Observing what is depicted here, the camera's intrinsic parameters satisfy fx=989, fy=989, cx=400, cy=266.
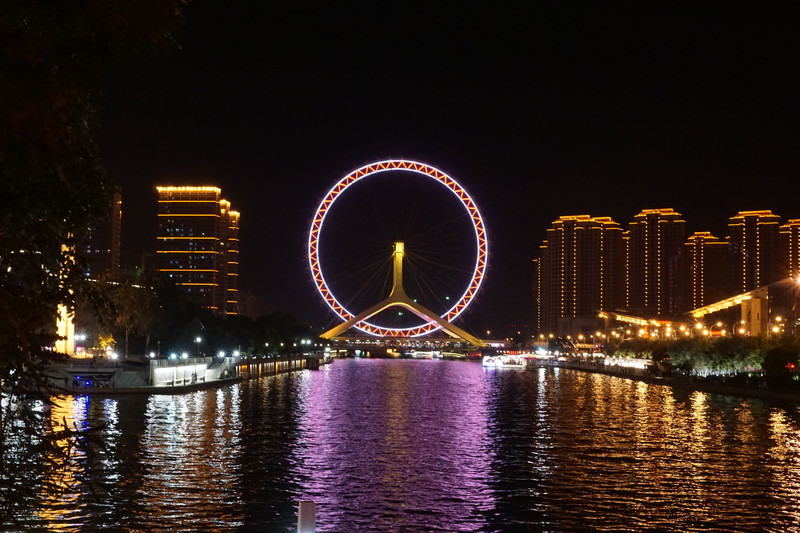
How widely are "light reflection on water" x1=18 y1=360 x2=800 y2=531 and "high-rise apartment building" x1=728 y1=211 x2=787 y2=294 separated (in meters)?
130

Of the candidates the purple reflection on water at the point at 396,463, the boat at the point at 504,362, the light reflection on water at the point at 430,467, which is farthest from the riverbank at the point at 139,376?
the boat at the point at 504,362

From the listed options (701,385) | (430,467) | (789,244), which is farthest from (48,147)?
(789,244)

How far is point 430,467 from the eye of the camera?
1046 inches

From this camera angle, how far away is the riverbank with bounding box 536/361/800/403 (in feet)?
178

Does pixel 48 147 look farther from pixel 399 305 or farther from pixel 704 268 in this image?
pixel 704 268

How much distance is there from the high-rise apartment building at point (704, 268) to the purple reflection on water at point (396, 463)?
145700mm

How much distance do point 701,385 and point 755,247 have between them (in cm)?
11704

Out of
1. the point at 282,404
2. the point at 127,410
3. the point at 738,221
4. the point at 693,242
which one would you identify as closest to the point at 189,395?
the point at 282,404

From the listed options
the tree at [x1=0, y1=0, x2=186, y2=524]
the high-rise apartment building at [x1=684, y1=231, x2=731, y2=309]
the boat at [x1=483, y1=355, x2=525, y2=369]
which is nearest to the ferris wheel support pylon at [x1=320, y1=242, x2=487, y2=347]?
the boat at [x1=483, y1=355, x2=525, y2=369]

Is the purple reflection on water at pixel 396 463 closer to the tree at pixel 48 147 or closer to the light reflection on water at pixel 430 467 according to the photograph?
the light reflection on water at pixel 430 467

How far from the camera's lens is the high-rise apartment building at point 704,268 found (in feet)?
615

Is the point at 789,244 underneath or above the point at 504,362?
above

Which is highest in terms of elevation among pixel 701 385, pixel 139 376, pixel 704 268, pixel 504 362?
pixel 704 268

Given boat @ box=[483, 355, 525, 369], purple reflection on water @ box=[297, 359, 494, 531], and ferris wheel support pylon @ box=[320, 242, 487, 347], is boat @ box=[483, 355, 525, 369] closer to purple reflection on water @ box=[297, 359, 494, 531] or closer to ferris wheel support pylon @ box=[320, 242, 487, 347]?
ferris wheel support pylon @ box=[320, 242, 487, 347]
